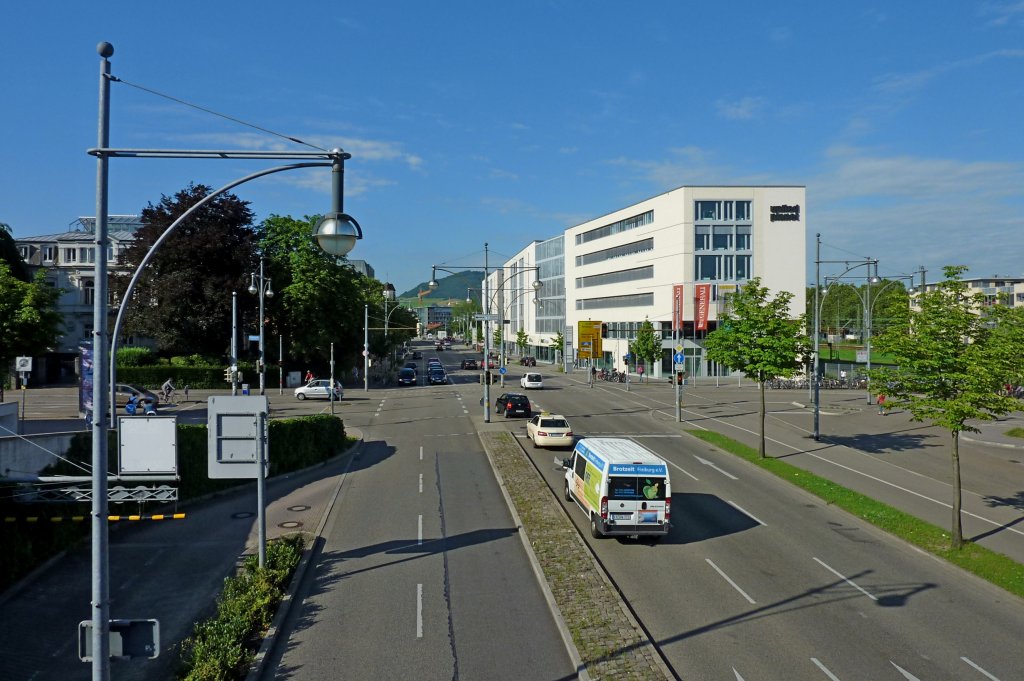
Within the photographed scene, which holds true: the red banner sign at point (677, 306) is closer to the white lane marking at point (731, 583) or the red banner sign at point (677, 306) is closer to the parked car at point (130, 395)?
the white lane marking at point (731, 583)

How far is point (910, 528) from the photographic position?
1880 cm

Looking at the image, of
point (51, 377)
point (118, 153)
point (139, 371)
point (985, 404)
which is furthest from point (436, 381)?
point (118, 153)

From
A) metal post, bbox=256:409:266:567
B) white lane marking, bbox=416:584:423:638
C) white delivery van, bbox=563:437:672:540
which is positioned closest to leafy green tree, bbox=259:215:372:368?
metal post, bbox=256:409:266:567

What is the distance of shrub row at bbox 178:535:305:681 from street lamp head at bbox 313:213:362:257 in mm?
6953

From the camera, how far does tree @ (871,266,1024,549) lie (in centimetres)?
1700

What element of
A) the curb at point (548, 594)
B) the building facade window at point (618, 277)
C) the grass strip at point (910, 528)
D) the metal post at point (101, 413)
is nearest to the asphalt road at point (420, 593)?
the curb at point (548, 594)

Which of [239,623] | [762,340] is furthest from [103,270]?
[762,340]

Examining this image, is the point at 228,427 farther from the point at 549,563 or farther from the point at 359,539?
the point at 549,563

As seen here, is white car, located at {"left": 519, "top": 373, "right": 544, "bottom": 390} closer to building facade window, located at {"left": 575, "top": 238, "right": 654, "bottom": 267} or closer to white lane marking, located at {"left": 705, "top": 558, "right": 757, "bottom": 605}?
building facade window, located at {"left": 575, "top": 238, "right": 654, "bottom": 267}

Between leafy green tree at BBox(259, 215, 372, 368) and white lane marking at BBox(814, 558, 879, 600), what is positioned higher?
leafy green tree at BBox(259, 215, 372, 368)

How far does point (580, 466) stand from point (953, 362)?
9.95 meters

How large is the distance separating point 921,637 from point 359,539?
12543 millimetres

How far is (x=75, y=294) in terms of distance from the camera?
66000 millimetres

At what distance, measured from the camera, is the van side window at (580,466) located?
64.3 feet
